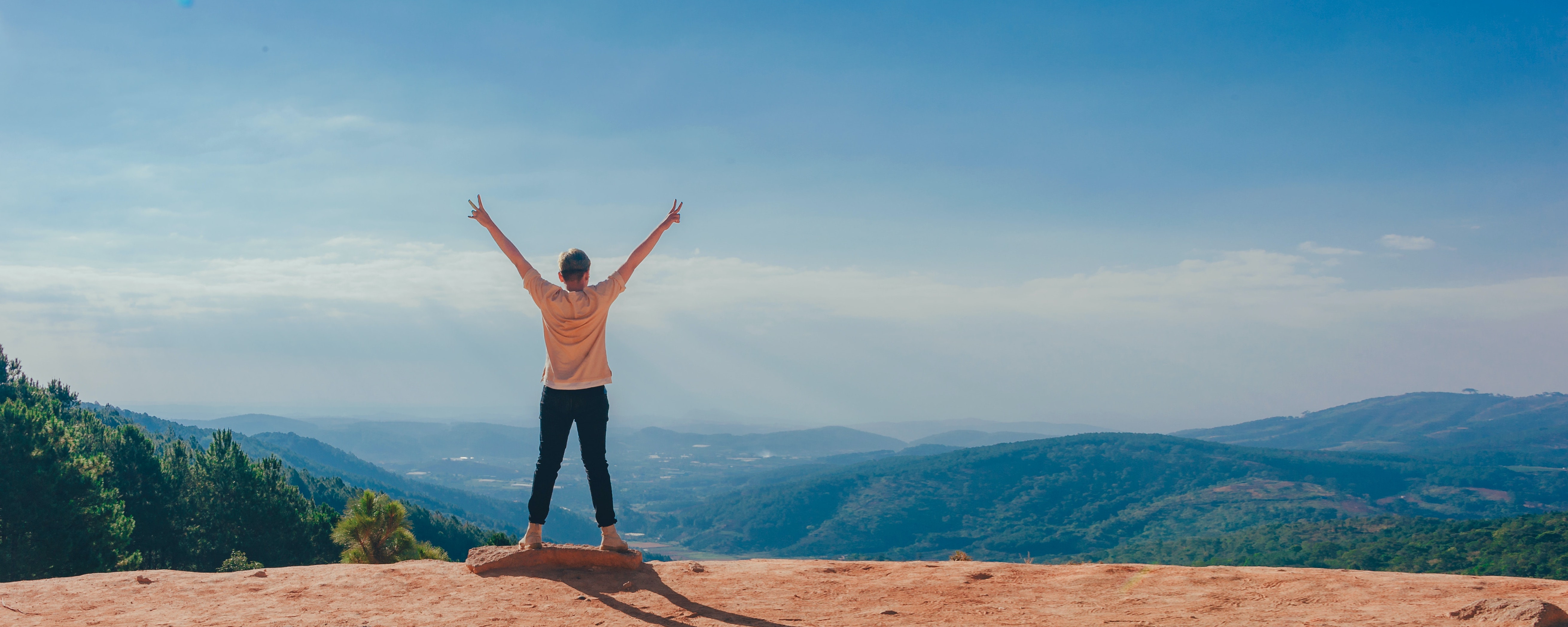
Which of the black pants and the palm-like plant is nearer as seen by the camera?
the black pants

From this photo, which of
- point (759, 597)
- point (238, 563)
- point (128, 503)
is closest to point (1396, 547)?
point (238, 563)

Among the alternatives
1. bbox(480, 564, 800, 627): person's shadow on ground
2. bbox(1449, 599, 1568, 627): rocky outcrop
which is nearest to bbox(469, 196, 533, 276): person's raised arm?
bbox(480, 564, 800, 627): person's shadow on ground

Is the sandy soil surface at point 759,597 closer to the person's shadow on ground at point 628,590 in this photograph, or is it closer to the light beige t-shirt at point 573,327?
the person's shadow on ground at point 628,590

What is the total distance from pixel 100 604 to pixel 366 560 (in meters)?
19.6

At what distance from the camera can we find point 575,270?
7574 millimetres

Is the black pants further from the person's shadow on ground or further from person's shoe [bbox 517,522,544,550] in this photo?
the person's shadow on ground

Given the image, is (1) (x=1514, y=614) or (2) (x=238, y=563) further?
(2) (x=238, y=563)

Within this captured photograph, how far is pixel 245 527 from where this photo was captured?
39.2 metres

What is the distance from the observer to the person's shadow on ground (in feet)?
20.8

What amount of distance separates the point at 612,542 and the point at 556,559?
0.57m

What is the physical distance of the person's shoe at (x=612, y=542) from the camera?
8.03 metres

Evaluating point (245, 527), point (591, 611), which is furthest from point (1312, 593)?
point (245, 527)

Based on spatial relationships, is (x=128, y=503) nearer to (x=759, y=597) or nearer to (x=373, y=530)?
(x=373, y=530)

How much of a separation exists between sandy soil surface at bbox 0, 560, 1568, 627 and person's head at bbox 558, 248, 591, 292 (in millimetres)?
2820
